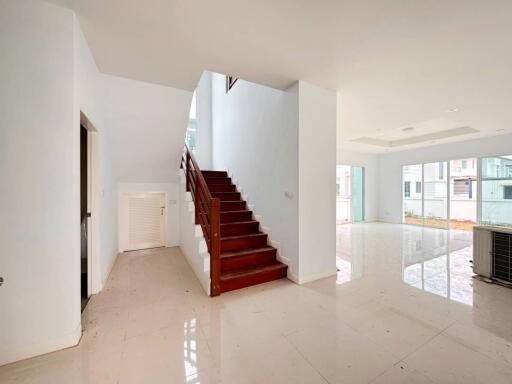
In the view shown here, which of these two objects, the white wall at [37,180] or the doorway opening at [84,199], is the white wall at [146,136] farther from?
the white wall at [37,180]

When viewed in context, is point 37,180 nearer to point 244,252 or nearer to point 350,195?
point 244,252

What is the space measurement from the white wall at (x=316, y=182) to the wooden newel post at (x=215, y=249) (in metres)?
1.19

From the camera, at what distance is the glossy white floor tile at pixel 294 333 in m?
1.58

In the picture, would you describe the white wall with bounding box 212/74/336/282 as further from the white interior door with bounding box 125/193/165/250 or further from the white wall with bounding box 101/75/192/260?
the white interior door with bounding box 125/193/165/250

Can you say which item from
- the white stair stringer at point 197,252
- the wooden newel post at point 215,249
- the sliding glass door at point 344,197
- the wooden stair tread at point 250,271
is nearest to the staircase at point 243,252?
the wooden stair tread at point 250,271

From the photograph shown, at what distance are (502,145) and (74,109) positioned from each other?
380 inches

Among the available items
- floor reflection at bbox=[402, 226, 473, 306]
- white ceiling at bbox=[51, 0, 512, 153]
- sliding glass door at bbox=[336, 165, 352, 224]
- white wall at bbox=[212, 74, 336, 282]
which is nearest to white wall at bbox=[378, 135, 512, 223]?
sliding glass door at bbox=[336, 165, 352, 224]

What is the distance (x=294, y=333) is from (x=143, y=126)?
3782 mm

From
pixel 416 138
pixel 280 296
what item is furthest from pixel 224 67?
pixel 416 138

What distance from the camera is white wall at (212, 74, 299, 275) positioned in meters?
3.24

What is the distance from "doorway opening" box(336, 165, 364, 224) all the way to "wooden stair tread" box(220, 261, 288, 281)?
20.2 ft

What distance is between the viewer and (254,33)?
6.96ft

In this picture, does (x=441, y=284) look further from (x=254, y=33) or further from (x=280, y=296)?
(x=254, y=33)

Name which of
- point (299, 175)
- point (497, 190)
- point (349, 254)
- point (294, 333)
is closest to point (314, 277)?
point (294, 333)
